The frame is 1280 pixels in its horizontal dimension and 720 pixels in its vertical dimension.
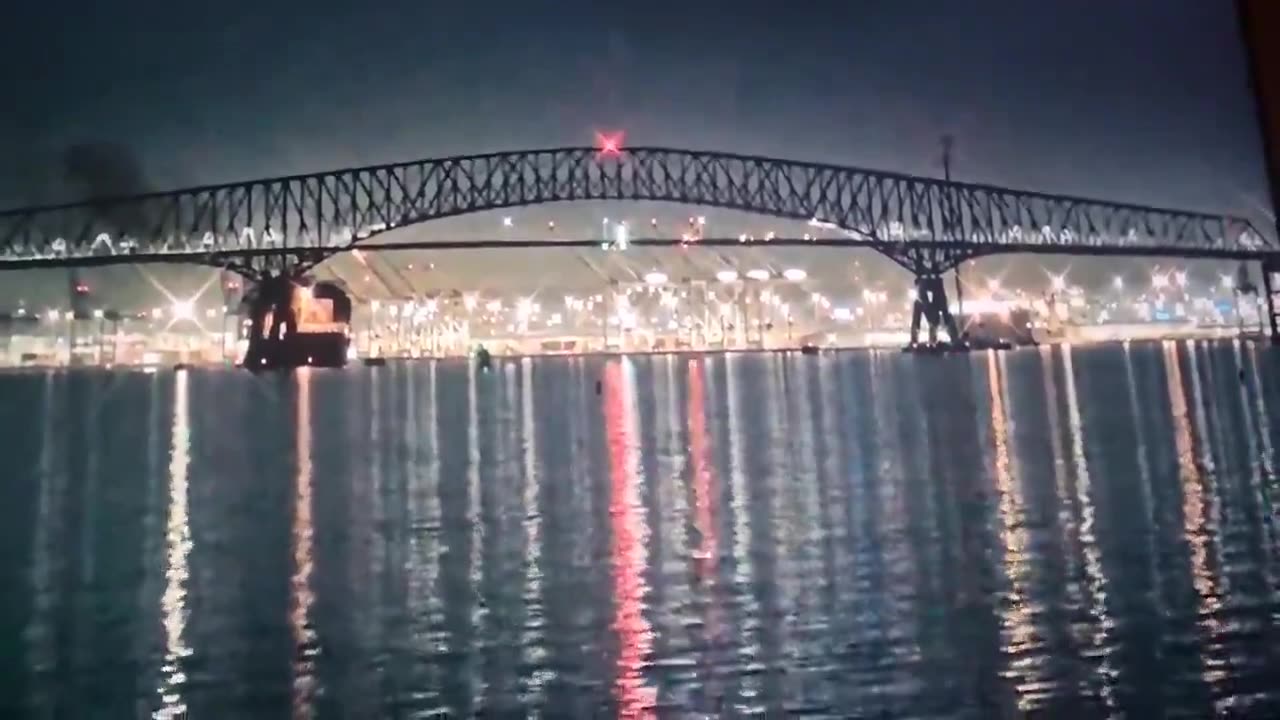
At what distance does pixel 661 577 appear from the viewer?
11594mm

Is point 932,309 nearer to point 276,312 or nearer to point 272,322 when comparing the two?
point 276,312

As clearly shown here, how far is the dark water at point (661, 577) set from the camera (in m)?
8.03

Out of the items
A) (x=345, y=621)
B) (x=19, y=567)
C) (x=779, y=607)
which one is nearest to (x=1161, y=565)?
(x=779, y=607)

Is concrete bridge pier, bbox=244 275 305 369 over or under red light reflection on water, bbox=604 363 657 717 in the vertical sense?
over

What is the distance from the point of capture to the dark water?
803cm

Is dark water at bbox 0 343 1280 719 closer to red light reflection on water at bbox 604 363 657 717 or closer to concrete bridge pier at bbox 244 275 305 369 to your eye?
red light reflection on water at bbox 604 363 657 717

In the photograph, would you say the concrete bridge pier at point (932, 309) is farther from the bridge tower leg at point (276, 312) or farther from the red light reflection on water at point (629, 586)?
the red light reflection on water at point (629, 586)

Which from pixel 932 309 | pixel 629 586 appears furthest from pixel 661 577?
pixel 932 309

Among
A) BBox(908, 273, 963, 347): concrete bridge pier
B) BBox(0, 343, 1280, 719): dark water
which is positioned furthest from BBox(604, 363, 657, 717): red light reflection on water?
BBox(908, 273, 963, 347): concrete bridge pier

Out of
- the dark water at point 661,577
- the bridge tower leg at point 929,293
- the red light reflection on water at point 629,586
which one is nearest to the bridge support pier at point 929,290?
the bridge tower leg at point 929,293

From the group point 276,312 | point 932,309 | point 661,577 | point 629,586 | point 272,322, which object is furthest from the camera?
point 932,309

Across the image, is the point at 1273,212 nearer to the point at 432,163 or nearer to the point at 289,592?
the point at 289,592

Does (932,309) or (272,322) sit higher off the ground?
(272,322)

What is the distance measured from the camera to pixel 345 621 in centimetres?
1019
